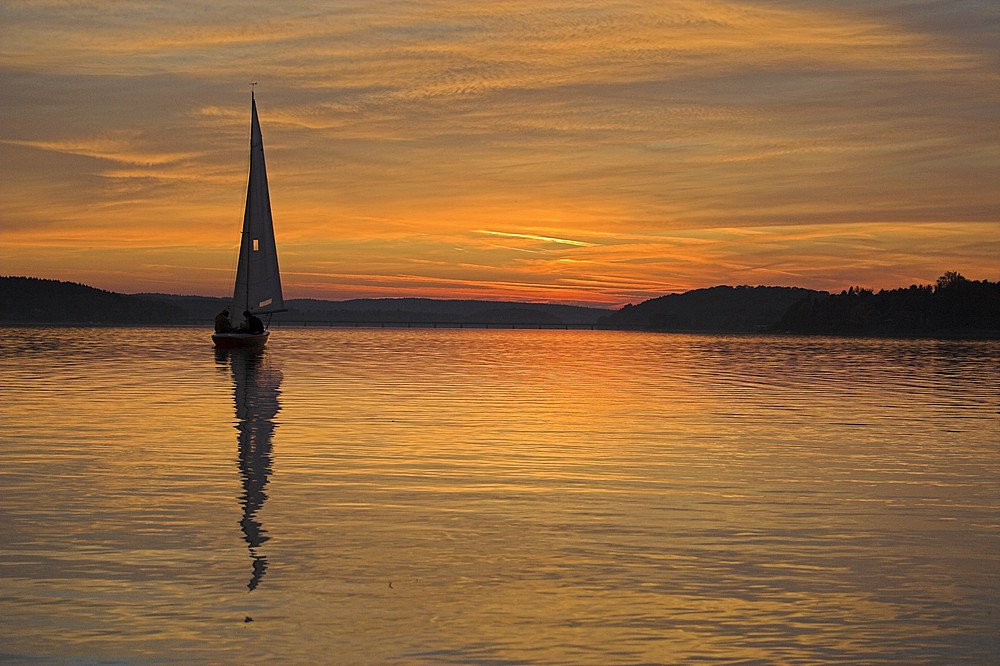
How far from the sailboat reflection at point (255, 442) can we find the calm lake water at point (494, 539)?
0.10 metres

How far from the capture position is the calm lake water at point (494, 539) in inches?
425

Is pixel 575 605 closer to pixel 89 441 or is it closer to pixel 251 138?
pixel 89 441

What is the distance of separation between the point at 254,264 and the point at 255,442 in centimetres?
6925

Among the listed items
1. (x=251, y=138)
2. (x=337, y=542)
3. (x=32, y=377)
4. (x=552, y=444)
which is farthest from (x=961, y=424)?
(x=251, y=138)

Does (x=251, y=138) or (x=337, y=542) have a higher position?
(x=251, y=138)

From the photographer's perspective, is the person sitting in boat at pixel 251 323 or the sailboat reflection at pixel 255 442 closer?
the sailboat reflection at pixel 255 442

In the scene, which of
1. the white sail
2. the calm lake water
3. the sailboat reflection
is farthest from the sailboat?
the calm lake water

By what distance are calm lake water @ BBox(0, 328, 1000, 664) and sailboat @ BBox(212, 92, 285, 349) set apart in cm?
5944

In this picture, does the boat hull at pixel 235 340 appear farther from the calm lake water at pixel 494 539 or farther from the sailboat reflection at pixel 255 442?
the calm lake water at pixel 494 539

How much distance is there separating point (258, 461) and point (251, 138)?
249ft

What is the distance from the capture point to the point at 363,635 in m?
10.8

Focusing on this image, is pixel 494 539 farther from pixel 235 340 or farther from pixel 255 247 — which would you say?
pixel 255 247

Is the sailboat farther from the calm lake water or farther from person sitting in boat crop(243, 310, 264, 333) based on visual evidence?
the calm lake water

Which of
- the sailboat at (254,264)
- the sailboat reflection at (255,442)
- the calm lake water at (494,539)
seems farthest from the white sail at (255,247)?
the calm lake water at (494,539)
